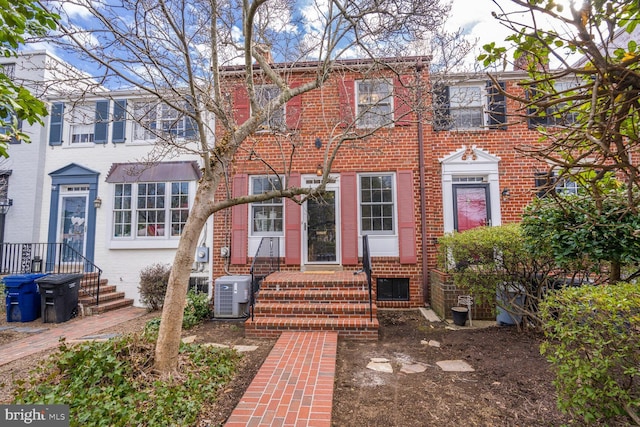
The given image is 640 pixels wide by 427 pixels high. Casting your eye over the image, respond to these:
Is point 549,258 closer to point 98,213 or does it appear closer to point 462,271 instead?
point 462,271

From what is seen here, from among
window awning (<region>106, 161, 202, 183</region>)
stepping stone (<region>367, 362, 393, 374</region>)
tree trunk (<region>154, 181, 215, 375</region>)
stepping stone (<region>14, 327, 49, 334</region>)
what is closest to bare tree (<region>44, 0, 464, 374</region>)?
tree trunk (<region>154, 181, 215, 375</region>)

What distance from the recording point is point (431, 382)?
3.29m

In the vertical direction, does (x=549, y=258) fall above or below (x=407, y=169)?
below

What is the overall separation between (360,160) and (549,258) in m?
4.31

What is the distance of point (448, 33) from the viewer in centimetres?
491

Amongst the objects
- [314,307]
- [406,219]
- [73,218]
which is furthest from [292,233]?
[73,218]

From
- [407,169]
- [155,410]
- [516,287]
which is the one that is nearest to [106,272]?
[155,410]

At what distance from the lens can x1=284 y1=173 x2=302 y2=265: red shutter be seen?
7.29 meters

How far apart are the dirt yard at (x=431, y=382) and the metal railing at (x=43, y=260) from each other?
4357 millimetres

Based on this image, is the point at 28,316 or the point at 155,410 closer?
the point at 155,410

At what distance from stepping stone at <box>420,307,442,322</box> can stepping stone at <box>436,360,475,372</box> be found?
2.03 m

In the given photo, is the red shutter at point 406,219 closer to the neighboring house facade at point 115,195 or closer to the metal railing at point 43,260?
the neighboring house facade at point 115,195

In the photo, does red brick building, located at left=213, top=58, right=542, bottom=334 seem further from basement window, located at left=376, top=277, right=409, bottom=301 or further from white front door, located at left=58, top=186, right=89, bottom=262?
white front door, located at left=58, top=186, right=89, bottom=262

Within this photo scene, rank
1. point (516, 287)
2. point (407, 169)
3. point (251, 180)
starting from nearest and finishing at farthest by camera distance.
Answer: point (516, 287) < point (407, 169) < point (251, 180)
